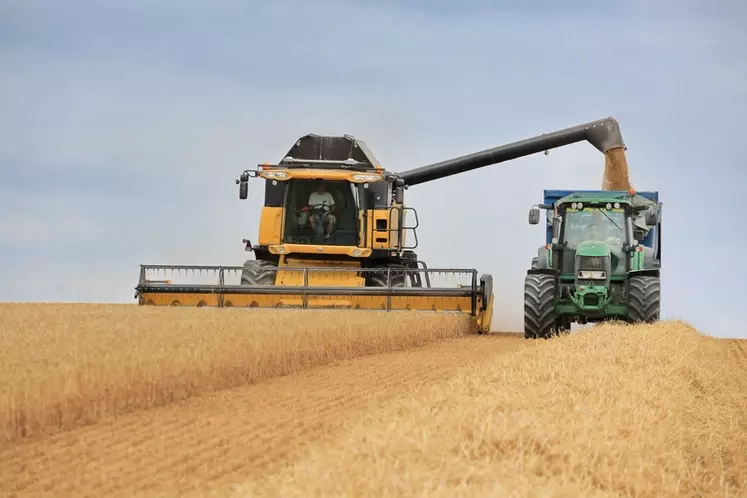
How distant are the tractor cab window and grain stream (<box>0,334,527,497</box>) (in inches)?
296

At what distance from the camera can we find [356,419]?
7293mm

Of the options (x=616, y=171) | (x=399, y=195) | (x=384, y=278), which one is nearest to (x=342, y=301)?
(x=384, y=278)

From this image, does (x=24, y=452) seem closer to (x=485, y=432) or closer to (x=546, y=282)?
(x=485, y=432)

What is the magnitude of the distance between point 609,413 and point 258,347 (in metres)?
4.71

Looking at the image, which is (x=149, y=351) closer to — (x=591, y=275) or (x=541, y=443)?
(x=541, y=443)

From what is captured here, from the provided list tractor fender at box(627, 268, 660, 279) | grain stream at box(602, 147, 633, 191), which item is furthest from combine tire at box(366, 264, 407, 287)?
grain stream at box(602, 147, 633, 191)

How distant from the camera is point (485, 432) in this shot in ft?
17.9

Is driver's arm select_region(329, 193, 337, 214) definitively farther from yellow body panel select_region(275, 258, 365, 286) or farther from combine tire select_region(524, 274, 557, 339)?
combine tire select_region(524, 274, 557, 339)

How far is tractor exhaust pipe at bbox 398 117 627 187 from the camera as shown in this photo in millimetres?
21781

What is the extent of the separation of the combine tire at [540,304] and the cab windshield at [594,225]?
125cm

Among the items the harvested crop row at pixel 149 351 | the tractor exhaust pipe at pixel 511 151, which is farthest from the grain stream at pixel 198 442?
the tractor exhaust pipe at pixel 511 151

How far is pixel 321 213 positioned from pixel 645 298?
5.52 metres

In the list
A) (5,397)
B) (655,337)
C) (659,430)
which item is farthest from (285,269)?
(659,430)

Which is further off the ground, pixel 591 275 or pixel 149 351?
pixel 591 275
